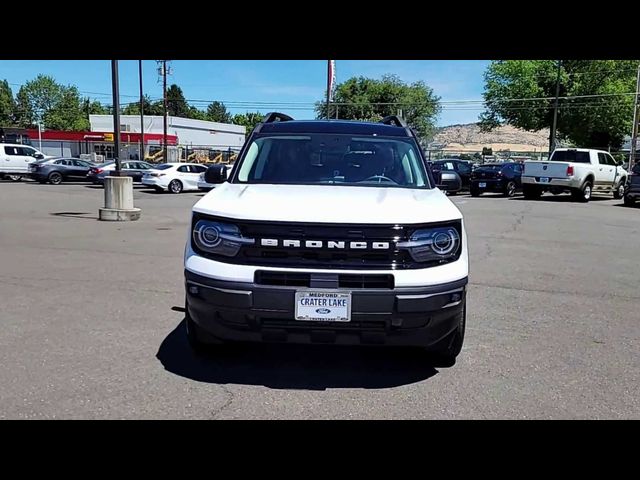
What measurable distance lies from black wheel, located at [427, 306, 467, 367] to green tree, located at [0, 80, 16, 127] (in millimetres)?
119017

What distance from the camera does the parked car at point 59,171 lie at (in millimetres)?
30438

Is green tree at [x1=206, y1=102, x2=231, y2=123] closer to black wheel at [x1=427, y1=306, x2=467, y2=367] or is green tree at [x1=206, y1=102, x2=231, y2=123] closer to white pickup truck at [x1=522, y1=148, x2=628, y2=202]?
white pickup truck at [x1=522, y1=148, x2=628, y2=202]

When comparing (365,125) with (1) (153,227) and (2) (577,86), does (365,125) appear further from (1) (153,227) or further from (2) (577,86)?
(2) (577,86)

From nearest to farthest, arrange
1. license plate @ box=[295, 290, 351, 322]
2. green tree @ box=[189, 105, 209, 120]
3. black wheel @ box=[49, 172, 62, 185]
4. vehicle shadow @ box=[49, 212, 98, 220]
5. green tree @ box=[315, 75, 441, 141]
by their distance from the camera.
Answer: license plate @ box=[295, 290, 351, 322] < vehicle shadow @ box=[49, 212, 98, 220] < black wheel @ box=[49, 172, 62, 185] < green tree @ box=[315, 75, 441, 141] < green tree @ box=[189, 105, 209, 120]

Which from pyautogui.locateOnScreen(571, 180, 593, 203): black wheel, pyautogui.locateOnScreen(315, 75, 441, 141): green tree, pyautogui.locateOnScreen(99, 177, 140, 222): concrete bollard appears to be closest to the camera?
pyautogui.locateOnScreen(99, 177, 140, 222): concrete bollard

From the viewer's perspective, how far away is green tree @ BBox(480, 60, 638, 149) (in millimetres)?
45031

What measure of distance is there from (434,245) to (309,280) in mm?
911

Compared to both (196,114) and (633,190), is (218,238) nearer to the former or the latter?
(633,190)

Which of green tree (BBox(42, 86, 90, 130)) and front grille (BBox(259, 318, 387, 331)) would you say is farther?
green tree (BBox(42, 86, 90, 130))

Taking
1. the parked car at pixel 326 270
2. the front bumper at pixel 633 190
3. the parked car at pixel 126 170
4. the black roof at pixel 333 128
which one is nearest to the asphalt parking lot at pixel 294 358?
the parked car at pixel 326 270

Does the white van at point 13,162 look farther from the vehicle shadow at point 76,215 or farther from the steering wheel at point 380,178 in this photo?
the steering wheel at point 380,178

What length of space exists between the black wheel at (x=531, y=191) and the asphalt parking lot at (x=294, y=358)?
51.4ft

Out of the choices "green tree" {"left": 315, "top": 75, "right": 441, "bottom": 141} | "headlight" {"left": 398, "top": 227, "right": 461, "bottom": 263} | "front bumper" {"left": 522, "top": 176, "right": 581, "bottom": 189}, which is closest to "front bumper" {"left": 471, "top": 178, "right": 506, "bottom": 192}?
"front bumper" {"left": 522, "top": 176, "right": 581, "bottom": 189}
